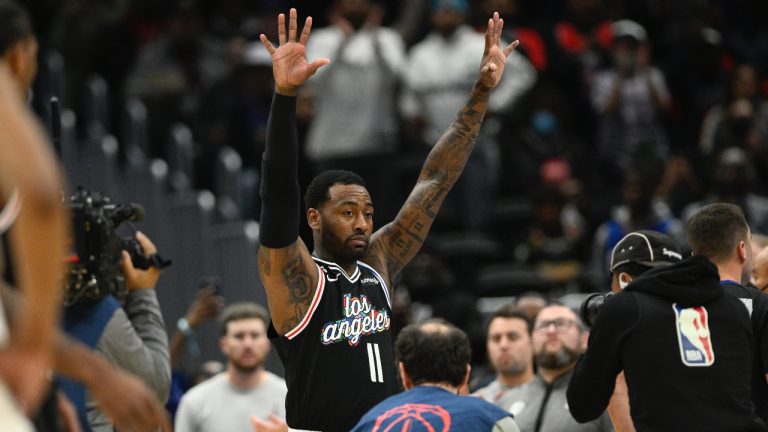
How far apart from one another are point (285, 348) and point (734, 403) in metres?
1.96

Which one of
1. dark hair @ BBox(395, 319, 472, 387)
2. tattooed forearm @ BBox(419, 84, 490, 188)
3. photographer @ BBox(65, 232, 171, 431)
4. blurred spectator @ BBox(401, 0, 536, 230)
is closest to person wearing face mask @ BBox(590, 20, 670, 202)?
Result: blurred spectator @ BBox(401, 0, 536, 230)

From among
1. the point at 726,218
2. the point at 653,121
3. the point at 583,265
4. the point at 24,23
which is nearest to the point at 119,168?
the point at 583,265

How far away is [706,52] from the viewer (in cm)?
1459

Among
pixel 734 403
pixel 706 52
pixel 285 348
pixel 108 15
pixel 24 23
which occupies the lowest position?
pixel 734 403

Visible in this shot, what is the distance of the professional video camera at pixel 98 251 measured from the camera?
6055mm

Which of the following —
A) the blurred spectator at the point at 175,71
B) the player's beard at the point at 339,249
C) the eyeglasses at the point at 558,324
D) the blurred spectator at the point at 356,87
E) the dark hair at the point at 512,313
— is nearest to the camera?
the player's beard at the point at 339,249

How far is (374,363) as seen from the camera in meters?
6.08

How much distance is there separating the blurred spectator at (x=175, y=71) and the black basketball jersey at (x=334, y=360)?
772 cm

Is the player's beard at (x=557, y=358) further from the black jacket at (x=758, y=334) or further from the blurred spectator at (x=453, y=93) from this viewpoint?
the blurred spectator at (x=453, y=93)

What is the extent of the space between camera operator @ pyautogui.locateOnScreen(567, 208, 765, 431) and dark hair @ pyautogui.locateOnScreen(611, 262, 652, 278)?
649mm

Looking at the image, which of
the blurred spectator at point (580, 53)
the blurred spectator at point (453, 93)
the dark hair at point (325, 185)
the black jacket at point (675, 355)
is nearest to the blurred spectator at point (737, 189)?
the blurred spectator at point (453, 93)

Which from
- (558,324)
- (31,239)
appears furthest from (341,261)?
(31,239)

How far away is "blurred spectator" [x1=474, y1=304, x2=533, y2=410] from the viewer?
873 centimetres

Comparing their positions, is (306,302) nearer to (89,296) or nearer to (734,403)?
(89,296)
